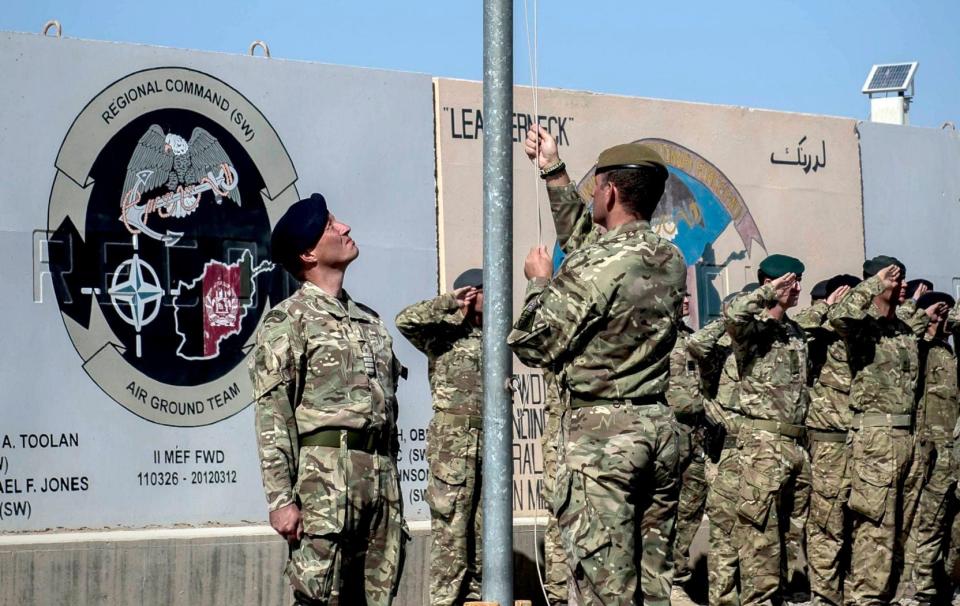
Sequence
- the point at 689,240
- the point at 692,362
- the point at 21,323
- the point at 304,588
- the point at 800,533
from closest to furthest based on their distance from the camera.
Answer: the point at 304,588, the point at 21,323, the point at 800,533, the point at 692,362, the point at 689,240

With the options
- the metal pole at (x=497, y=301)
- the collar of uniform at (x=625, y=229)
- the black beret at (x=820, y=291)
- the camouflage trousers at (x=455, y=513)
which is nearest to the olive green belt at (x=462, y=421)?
the camouflage trousers at (x=455, y=513)

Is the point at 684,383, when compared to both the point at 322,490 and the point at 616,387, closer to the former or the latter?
the point at 616,387

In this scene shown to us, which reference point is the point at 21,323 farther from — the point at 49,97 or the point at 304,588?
the point at 304,588

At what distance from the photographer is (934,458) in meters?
10.5

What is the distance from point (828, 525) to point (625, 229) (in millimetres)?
5326

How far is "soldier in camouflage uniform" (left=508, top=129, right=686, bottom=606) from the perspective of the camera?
5395 millimetres

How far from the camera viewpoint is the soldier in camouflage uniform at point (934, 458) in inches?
408

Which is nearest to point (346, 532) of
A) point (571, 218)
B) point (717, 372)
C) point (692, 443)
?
point (571, 218)

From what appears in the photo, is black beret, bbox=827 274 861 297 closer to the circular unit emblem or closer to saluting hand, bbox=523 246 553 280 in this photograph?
the circular unit emblem

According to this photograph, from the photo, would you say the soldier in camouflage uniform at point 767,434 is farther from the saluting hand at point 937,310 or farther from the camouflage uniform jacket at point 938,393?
the saluting hand at point 937,310

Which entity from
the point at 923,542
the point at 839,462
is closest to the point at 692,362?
the point at 839,462

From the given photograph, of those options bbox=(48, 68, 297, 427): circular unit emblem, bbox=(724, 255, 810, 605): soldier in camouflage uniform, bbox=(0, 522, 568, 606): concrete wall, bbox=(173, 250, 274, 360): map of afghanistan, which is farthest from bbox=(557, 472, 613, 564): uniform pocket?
bbox=(173, 250, 274, 360): map of afghanistan

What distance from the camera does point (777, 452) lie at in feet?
30.3

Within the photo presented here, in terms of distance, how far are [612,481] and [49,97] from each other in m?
5.48
